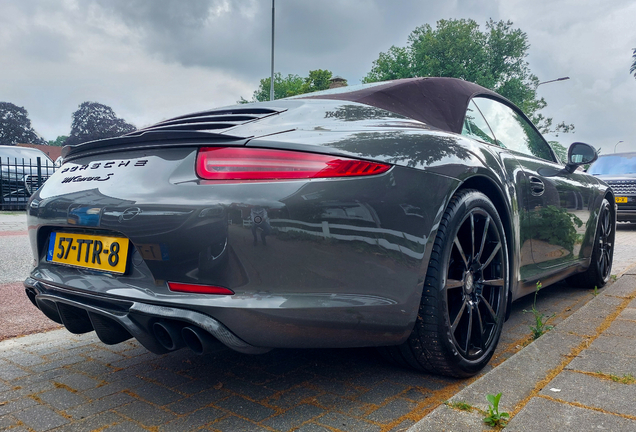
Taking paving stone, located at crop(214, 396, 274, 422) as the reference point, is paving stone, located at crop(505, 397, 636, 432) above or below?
above

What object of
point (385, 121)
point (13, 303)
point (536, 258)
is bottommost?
point (13, 303)

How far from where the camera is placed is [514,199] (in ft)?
9.16

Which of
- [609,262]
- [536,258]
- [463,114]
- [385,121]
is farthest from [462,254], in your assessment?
[609,262]

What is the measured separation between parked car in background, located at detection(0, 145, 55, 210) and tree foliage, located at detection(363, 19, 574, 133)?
32163mm

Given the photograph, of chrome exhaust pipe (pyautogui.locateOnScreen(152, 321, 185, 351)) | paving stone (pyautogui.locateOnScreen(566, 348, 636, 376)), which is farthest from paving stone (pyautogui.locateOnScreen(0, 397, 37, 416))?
paving stone (pyautogui.locateOnScreen(566, 348, 636, 376))

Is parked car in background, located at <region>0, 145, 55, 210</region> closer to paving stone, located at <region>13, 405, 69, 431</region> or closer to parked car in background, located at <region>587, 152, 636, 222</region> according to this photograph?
paving stone, located at <region>13, 405, 69, 431</region>

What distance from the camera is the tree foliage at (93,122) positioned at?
8006cm

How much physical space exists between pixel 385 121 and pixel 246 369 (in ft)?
4.17

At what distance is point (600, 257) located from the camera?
4.30 meters

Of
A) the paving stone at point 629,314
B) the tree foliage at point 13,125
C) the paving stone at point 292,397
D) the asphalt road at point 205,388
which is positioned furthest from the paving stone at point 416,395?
the tree foliage at point 13,125

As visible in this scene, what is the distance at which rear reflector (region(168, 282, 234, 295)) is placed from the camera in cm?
175

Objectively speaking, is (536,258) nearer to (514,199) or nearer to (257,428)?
(514,199)

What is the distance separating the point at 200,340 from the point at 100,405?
62 cm

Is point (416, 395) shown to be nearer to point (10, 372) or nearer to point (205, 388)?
point (205, 388)
